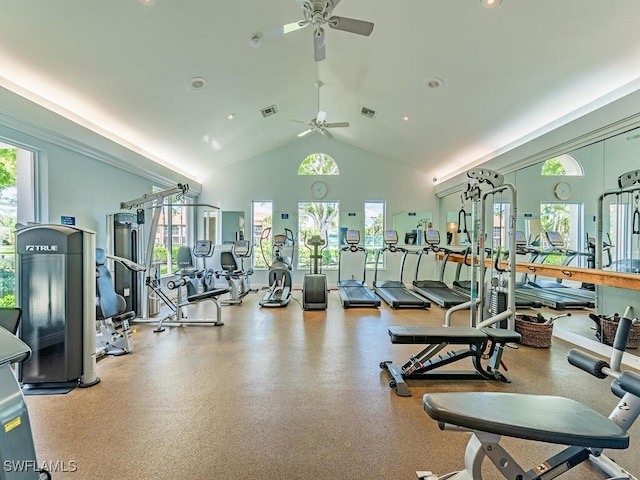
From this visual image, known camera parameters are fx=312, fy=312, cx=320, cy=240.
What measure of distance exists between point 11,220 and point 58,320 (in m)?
1.65

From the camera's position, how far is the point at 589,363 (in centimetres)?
150

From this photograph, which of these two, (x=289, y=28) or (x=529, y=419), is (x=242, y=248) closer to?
(x=289, y=28)

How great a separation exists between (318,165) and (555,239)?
223 inches

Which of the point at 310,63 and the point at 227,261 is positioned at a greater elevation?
the point at 310,63

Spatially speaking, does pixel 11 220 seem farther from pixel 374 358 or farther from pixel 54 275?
pixel 374 358

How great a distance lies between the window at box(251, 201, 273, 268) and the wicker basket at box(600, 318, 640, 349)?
Result: 22.5ft

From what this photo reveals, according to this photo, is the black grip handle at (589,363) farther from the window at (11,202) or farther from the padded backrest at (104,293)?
the window at (11,202)

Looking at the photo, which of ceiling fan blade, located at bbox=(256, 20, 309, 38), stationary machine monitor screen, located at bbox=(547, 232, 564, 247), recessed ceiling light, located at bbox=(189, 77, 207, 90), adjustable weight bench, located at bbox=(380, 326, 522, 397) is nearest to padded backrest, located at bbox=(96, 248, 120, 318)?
recessed ceiling light, located at bbox=(189, 77, 207, 90)

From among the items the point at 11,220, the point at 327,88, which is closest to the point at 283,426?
the point at 11,220

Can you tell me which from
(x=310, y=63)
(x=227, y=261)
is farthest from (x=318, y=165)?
(x=227, y=261)

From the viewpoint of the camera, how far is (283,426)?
2213mm

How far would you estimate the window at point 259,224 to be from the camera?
862 centimetres

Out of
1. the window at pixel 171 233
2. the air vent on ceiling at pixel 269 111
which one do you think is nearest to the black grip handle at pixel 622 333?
the air vent on ceiling at pixel 269 111

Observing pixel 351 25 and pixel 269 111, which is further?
pixel 269 111
